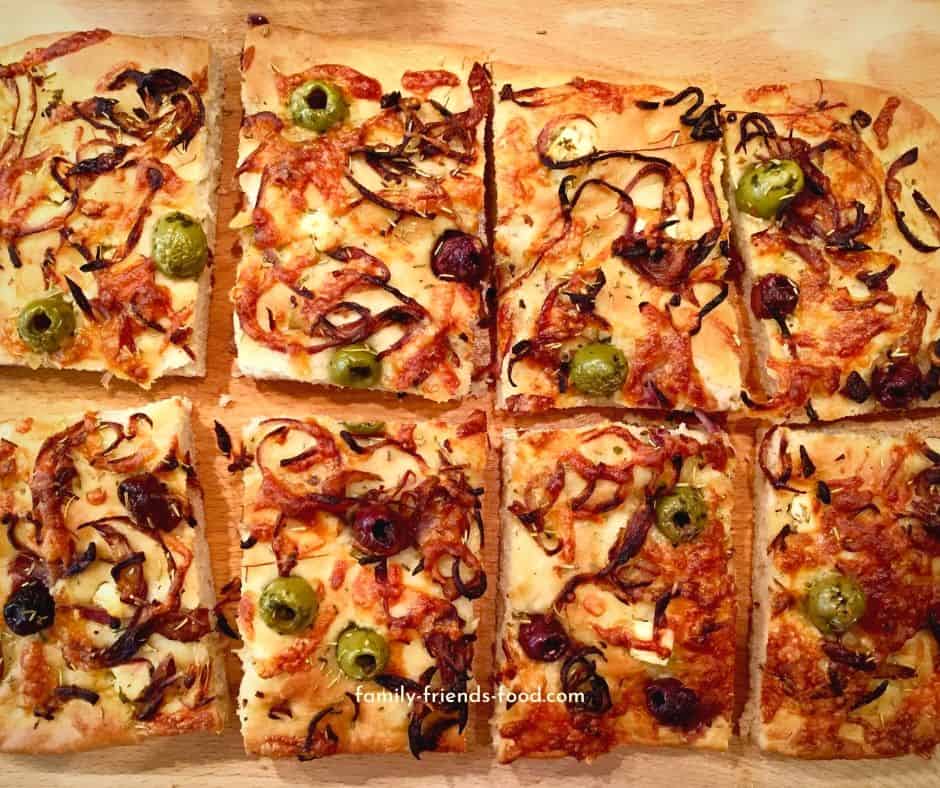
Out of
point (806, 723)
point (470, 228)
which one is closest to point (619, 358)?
point (470, 228)

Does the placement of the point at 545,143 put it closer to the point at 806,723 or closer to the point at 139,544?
the point at 139,544

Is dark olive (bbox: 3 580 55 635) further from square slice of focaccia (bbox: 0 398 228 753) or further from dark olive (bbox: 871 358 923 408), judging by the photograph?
dark olive (bbox: 871 358 923 408)

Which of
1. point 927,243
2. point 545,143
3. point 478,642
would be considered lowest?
point 478,642

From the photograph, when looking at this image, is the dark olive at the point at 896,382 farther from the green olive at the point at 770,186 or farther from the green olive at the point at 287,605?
the green olive at the point at 287,605

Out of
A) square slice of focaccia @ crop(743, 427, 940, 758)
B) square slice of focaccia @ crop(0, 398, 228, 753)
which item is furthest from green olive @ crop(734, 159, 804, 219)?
square slice of focaccia @ crop(0, 398, 228, 753)

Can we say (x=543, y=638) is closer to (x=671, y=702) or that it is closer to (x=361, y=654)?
(x=671, y=702)

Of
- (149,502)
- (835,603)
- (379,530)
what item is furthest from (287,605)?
(835,603)

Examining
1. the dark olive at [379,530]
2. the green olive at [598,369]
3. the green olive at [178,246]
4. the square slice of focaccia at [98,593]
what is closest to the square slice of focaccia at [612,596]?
the green olive at [598,369]
